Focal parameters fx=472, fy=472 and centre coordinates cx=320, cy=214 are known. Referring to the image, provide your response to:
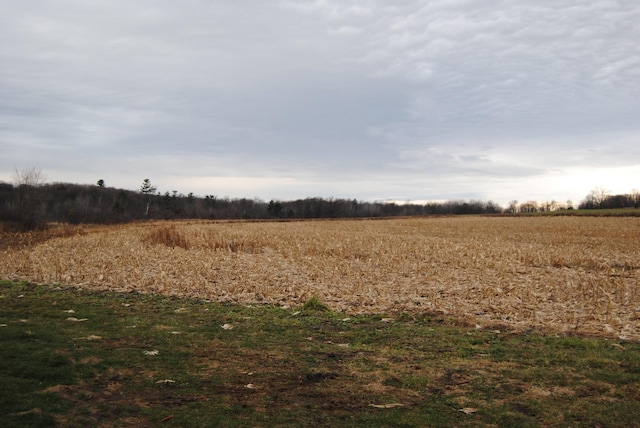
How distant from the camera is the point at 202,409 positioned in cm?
570

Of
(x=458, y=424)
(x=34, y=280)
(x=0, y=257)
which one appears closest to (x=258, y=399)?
(x=458, y=424)

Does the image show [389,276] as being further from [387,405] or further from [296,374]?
[387,405]

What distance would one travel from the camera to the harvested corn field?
12695 mm

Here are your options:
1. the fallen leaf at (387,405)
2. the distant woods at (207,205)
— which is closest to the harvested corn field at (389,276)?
the fallen leaf at (387,405)

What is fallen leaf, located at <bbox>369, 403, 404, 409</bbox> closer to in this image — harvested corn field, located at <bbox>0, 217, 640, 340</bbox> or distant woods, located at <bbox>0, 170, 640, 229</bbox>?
harvested corn field, located at <bbox>0, 217, 640, 340</bbox>

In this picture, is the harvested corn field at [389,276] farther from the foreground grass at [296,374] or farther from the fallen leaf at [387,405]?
the fallen leaf at [387,405]

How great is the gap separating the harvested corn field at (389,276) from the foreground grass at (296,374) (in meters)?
2.60

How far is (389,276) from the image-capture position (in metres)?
18.7

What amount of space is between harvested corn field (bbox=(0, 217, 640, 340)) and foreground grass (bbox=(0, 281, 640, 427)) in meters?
2.60

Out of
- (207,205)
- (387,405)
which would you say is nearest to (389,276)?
(387,405)

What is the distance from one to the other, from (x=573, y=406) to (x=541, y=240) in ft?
106

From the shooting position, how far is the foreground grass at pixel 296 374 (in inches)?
219

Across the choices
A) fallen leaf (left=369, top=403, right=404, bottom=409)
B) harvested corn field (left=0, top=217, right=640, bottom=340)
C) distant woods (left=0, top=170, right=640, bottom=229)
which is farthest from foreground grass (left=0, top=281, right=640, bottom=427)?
distant woods (left=0, top=170, right=640, bottom=229)

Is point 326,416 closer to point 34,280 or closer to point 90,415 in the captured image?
point 90,415
